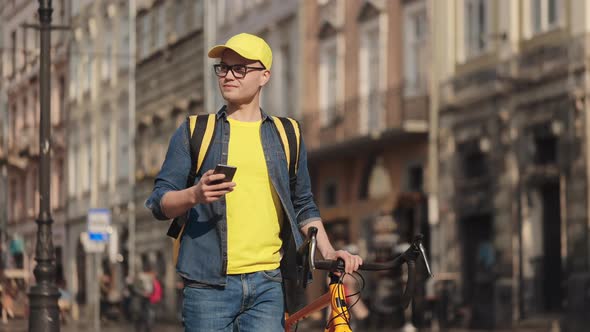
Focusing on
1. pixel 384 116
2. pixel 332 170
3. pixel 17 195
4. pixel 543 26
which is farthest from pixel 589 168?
pixel 17 195

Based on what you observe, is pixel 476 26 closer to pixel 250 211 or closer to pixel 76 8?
pixel 250 211

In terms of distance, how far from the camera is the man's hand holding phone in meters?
5.71

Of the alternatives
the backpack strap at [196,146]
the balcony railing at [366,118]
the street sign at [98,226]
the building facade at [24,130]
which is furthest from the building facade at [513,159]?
the backpack strap at [196,146]

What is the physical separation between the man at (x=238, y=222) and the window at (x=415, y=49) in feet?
98.7

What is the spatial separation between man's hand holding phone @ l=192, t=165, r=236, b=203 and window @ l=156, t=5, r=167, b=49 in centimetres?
5302

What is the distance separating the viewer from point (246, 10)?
4922 cm

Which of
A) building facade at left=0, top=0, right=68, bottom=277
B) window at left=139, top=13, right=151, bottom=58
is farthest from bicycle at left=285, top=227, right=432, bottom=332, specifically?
window at left=139, top=13, right=151, bottom=58

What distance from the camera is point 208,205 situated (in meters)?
6.21

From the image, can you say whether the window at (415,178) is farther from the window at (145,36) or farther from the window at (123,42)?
the window at (123,42)

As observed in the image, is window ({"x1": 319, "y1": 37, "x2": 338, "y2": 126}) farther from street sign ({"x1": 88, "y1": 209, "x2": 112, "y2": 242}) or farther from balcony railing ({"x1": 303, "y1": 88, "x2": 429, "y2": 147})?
street sign ({"x1": 88, "y1": 209, "x2": 112, "y2": 242})

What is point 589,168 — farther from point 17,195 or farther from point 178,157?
point 17,195

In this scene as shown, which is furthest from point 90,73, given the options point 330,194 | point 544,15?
point 544,15

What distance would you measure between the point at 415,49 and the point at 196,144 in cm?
3116

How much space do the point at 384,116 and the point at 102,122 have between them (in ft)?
91.5
